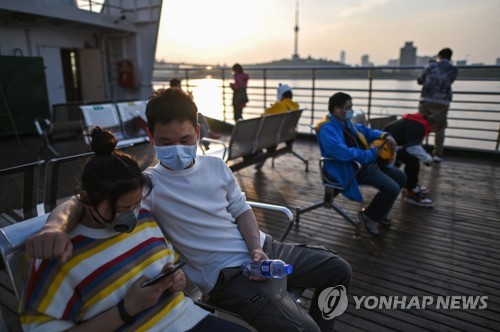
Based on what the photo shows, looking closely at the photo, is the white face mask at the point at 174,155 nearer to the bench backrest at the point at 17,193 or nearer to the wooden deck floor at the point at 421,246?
the bench backrest at the point at 17,193

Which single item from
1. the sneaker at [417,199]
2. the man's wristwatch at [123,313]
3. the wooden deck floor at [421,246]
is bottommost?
the wooden deck floor at [421,246]

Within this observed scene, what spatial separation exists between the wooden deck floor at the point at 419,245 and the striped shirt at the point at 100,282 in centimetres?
129

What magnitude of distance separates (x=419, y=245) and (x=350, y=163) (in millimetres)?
900

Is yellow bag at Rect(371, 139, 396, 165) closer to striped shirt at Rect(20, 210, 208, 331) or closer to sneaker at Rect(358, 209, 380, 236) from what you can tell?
sneaker at Rect(358, 209, 380, 236)

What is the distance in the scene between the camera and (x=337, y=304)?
1.82 m

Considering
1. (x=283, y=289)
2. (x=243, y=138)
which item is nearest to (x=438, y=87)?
(x=243, y=138)

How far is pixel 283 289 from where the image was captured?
1.49m

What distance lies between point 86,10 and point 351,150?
774 cm

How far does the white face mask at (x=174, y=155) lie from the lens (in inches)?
58.1

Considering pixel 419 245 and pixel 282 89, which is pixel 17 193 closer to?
pixel 419 245

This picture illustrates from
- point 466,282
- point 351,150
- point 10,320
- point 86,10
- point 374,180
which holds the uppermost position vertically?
point 86,10

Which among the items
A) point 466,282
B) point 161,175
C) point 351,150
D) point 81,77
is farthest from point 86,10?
point 466,282

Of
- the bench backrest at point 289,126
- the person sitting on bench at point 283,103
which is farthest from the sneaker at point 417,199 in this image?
the person sitting on bench at point 283,103

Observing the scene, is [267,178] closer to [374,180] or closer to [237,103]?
[374,180]
